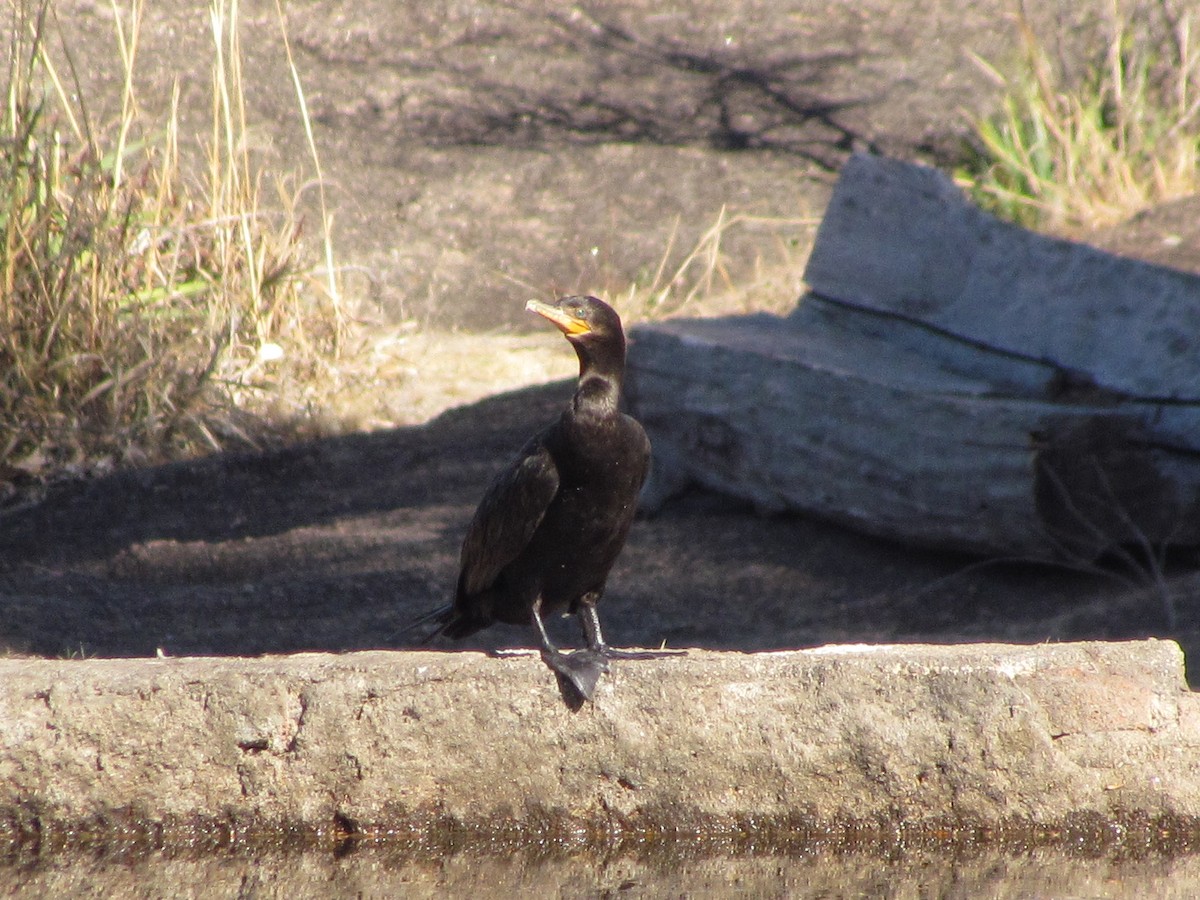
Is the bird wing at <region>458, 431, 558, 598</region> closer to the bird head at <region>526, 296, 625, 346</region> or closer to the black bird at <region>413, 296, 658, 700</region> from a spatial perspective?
the black bird at <region>413, 296, 658, 700</region>

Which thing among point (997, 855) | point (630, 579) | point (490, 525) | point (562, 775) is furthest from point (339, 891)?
point (630, 579)

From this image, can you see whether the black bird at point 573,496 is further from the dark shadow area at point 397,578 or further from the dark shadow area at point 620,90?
the dark shadow area at point 620,90

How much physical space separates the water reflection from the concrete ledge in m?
0.07

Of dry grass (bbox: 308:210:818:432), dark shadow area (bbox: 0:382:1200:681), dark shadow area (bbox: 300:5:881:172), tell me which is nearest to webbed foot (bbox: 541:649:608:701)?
dark shadow area (bbox: 0:382:1200:681)

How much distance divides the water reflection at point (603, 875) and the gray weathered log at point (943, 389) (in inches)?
67.7

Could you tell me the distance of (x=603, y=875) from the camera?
2.88m

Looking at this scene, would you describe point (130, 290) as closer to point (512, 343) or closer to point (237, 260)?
point (237, 260)

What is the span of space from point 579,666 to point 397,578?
6.53 ft

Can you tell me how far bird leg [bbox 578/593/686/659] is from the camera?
3217 mm

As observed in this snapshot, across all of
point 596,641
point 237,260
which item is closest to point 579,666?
point 596,641

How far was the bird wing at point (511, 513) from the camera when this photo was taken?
3.23m

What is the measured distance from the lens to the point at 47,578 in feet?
15.9

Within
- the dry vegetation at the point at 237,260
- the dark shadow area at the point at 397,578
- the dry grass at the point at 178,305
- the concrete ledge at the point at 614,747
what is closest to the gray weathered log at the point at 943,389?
the dark shadow area at the point at 397,578

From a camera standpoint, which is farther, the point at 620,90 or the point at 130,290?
the point at 620,90
